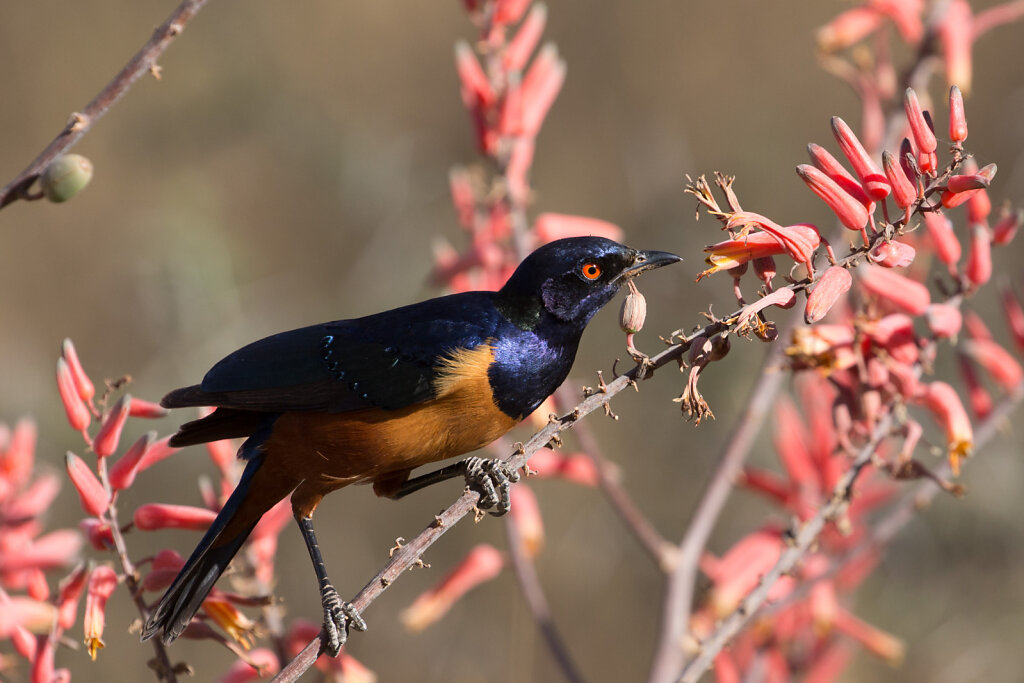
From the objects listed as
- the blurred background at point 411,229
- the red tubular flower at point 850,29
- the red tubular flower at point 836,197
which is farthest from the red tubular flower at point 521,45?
the blurred background at point 411,229

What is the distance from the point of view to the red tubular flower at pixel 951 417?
2557 millimetres

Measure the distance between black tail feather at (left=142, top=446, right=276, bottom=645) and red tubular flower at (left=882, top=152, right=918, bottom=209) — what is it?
5.53ft

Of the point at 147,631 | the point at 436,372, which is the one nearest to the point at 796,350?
the point at 436,372

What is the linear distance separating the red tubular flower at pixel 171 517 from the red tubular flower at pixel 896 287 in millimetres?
1730

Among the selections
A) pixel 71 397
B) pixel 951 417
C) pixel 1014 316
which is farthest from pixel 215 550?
pixel 1014 316

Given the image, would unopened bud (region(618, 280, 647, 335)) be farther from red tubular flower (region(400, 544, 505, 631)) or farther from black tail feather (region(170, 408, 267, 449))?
red tubular flower (region(400, 544, 505, 631))

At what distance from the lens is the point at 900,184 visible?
197cm

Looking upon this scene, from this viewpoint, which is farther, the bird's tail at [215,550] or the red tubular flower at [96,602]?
the bird's tail at [215,550]

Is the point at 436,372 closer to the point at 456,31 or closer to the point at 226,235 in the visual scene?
the point at 226,235

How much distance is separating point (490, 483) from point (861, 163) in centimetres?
119

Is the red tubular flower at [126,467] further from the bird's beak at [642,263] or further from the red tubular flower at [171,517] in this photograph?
the bird's beak at [642,263]

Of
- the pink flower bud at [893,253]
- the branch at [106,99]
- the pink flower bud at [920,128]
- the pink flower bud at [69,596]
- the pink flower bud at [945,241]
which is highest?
the branch at [106,99]

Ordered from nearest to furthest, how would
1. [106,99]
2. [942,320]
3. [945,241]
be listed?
1. [106,99]
2. [942,320]
3. [945,241]

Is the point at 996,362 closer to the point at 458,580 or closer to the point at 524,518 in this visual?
the point at 524,518
